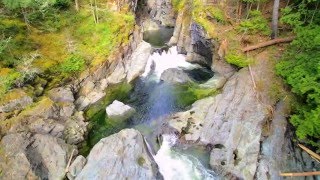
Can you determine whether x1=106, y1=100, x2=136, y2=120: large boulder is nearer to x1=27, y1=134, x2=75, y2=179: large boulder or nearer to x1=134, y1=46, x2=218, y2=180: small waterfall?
x1=134, y1=46, x2=218, y2=180: small waterfall

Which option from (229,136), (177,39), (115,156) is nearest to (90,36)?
(177,39)

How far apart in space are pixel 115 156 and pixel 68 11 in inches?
708

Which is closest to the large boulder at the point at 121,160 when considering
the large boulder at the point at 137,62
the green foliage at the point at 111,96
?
the green foliage at the point at 111,96

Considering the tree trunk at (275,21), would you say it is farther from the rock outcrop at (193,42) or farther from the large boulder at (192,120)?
the large boulder at (192,120)

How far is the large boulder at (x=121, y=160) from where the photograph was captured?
15.5 m

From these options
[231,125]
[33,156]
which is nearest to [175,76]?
[231,125]

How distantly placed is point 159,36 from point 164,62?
7.18m

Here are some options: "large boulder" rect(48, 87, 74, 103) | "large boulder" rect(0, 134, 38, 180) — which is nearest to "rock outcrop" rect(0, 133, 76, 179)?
"large boulder" rect(0, 134, 38, 180)

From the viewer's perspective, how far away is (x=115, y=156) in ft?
53.0

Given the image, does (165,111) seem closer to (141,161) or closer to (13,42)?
(141,161)

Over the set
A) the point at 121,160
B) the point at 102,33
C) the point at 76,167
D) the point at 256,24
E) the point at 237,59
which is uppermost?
the point at 256,24

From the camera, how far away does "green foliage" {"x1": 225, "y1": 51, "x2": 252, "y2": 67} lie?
22.6m

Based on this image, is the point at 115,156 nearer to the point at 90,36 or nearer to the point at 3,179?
the point at 3,179

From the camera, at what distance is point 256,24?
23.5m
